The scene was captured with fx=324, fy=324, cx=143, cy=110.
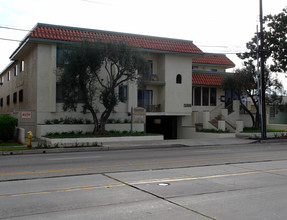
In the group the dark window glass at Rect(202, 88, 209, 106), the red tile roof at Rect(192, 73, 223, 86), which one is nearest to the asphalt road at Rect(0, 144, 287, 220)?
the red tile roof at Rect(192, 73, 223, 86)

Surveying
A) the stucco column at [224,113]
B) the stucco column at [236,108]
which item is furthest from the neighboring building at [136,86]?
the stucco column at [236,108]

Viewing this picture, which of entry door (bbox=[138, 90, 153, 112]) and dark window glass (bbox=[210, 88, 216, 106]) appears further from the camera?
dark window glass (bbox=[210, 88, 216, 106])

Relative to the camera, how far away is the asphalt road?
5.93 metres

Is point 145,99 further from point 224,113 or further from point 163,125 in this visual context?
point 224,113

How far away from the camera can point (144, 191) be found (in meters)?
7.54

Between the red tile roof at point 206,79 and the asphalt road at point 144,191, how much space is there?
865 inches

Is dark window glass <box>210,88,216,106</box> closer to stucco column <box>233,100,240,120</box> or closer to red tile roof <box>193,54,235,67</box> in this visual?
stucco column <box>233,100,240,120</box>

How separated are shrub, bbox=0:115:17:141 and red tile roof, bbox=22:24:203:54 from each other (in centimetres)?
671

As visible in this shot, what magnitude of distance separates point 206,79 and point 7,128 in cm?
2066

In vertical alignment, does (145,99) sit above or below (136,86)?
below

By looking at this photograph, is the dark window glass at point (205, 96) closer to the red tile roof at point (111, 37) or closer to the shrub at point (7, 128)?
the red tile roof at point (111, 37)

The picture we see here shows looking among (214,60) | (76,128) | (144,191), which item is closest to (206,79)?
(214,60)

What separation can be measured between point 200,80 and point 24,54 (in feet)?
57.6

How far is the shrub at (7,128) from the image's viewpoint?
→ 2044 cm
